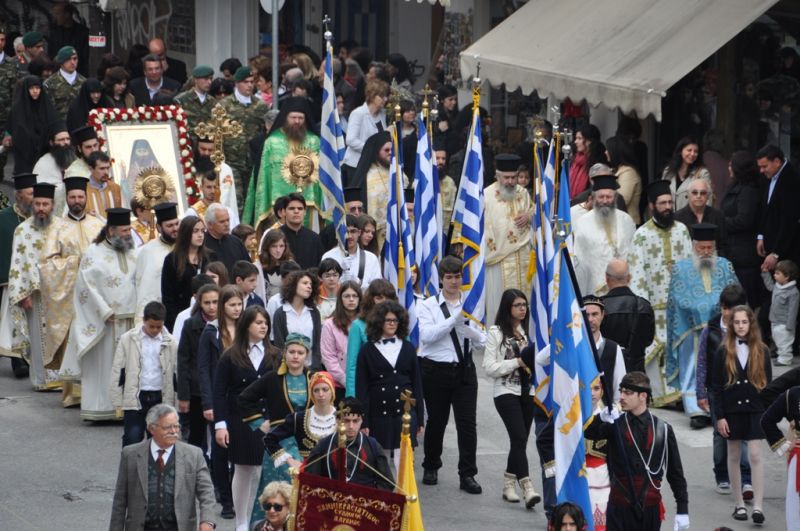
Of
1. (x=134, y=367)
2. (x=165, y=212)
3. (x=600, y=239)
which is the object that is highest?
(x=165, y=212)

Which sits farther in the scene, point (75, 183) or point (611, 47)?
point (611, 47)

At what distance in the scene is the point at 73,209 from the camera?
56.4 ft

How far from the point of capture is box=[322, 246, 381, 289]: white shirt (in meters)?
16.3

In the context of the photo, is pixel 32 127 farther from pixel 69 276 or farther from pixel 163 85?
pixel 69 276

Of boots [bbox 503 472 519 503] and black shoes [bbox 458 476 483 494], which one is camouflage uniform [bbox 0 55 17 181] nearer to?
black shoes [bbox 458 476 483 494]

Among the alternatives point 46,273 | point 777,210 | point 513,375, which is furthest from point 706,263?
point 46,273

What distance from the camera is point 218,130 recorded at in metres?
19.5

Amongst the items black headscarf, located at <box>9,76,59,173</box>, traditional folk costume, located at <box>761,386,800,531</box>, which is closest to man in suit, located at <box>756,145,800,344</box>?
traditional folk costume, located at <box>761,386,800,531</box>

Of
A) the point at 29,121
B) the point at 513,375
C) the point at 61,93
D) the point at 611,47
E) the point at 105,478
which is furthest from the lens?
the point at 61,93

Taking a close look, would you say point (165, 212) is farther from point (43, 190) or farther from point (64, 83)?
point (64, 83)

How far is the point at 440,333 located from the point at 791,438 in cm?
288

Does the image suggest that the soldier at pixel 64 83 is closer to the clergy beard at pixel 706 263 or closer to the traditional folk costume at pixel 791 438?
the clergy beard at pixel 706 263

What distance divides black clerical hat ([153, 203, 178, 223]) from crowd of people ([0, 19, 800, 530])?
2 cm

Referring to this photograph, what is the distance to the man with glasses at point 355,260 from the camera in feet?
53.6
